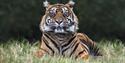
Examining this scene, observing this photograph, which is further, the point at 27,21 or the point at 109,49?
the point at 27,21

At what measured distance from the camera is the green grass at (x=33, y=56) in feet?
34.5

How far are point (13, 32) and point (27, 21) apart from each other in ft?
1.11

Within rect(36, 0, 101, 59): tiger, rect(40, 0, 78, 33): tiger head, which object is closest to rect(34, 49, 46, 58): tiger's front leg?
rect(36, 0, 101, 59): tiger

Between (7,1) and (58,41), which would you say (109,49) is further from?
(7,1)

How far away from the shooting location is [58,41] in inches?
455

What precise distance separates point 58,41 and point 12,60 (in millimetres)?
1291

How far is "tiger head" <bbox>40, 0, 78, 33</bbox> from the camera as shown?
1135 cm

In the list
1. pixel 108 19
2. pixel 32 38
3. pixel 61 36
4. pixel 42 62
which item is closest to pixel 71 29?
pixel 61 36

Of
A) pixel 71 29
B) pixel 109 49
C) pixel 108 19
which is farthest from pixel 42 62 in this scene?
pixel 108 19

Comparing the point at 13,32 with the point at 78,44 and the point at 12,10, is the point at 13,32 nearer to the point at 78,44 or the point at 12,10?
the point at 12,10

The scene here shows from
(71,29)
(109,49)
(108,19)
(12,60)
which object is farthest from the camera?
(108,19)

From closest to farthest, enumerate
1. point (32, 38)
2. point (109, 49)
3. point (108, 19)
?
1. point (109, 49)
2. point (32, 38)
3. point (108, 19)

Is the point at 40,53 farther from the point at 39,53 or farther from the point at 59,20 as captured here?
the point at 59,20

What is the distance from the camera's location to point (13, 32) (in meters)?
15.7
